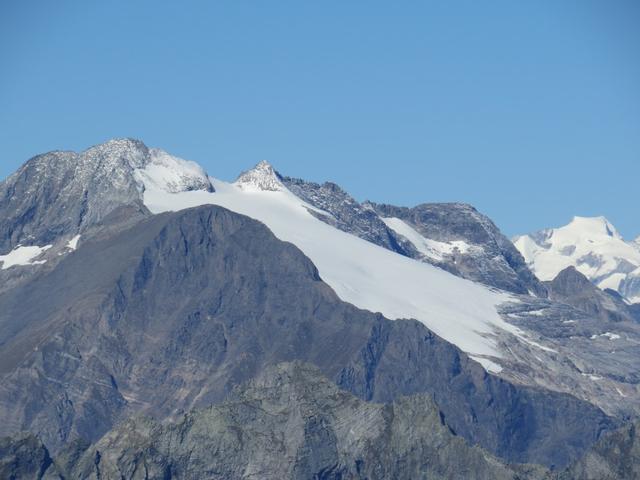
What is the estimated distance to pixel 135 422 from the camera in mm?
190375

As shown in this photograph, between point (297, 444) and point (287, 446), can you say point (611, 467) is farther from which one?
point (287, 446)

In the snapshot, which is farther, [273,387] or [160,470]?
[273,387]

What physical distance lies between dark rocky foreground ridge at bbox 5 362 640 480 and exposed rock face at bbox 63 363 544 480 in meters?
0.07

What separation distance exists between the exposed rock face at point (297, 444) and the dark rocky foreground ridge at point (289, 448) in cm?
7

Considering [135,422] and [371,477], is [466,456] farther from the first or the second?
[135,422]

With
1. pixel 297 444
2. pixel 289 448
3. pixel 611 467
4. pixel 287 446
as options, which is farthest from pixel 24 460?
pixel 611 467

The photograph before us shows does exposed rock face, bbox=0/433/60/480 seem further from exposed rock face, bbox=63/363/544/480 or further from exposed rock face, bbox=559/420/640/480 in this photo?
exposed rock face, bbox=559/420/640/480

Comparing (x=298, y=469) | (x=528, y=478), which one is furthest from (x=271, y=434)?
(x=528, y=478)

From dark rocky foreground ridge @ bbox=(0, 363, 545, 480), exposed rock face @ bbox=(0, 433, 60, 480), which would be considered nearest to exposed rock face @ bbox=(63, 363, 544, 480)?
dark rocky foreground ridge @ bbox=(0, 363, 545, 480)

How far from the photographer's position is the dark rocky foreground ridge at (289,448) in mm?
185625

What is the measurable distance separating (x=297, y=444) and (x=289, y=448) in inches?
25.7

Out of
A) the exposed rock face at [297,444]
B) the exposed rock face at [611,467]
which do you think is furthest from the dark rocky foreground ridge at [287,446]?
the exposed rock face at [611,467]

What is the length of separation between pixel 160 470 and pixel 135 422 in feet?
23.1

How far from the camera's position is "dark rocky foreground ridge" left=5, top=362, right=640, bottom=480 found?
18562 centimetres
